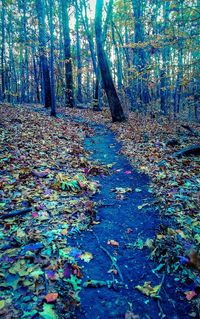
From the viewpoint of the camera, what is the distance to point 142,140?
9.79 meters

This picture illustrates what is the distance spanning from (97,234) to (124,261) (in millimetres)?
729

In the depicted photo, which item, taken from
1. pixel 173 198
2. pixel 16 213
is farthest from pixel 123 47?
pixel 16 213

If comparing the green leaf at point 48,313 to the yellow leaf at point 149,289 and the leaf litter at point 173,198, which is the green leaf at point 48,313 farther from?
the leaf litter at point 173,198

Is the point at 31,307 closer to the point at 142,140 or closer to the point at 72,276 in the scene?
the point at 72,276

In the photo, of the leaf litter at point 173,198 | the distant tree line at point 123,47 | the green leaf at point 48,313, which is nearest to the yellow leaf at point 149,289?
A: the leaf litter at point 173,198

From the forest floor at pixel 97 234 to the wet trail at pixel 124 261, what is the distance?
0.01m

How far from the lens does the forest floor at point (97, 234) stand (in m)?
2.73

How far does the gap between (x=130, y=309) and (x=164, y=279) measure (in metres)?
0.63

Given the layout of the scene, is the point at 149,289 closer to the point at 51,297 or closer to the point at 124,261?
the point at 124,261

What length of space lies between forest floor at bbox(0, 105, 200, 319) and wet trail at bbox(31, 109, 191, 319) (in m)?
0.01

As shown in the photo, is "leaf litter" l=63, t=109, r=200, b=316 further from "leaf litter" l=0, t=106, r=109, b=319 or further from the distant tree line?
the distant tree line

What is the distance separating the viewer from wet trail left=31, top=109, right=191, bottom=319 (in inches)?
106

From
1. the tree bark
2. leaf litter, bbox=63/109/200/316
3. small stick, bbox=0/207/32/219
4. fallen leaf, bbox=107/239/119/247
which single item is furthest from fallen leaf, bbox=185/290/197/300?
the tree bark

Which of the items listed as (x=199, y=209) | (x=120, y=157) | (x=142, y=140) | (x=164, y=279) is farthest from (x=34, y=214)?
(x=142, y=140)
